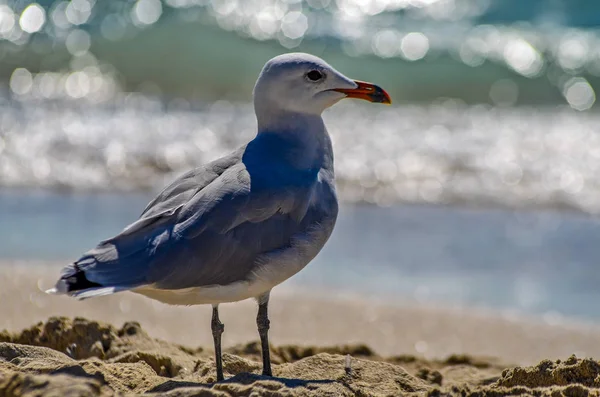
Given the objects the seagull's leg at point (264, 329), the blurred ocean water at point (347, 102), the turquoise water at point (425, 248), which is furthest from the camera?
the blurred ocean water at point (347, 102)

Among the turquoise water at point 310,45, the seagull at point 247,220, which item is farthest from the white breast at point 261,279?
the turquoise water at point 310,45

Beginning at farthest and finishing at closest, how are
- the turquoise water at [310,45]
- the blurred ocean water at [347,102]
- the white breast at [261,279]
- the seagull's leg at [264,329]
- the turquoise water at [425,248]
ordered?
the turquoise water at [310,45] → the blurred ocean water at [347,102] → the turquoise water at [425,248] → the seagull's leg at [264,329] → the white breast at [261,279]

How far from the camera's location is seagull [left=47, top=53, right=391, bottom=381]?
11.7ft

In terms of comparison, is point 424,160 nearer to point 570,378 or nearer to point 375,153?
point 375,153

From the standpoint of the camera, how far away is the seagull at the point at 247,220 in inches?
141

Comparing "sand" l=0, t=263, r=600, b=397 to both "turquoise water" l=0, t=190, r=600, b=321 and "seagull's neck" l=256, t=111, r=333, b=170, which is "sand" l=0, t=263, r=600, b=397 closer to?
"turquoise water" l=0, t=190, r=600, b=321

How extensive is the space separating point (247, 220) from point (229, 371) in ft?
2.64

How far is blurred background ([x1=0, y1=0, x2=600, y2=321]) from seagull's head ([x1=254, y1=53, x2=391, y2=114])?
2522 millimetres

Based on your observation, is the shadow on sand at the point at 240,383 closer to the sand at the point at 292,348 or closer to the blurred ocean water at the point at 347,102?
the sand at the point at 292,348

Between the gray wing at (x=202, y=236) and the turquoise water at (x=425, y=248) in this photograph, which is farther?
the turquoise water at (x=425, y=248)

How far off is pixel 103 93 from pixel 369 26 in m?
5.05

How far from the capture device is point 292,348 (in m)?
5.28

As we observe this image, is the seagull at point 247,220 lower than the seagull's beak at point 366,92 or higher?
lower

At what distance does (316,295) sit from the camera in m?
6.42
